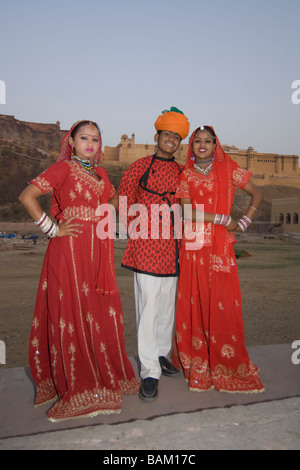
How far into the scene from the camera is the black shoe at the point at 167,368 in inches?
121

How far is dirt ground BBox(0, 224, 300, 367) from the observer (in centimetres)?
521

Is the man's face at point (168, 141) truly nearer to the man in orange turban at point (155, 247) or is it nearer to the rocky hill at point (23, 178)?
the man in orange turban at point (155, 247)

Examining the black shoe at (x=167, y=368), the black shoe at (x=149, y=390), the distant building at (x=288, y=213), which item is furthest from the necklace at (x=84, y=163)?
the distant building at (x=288, y=213)

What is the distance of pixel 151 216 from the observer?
9.65ft

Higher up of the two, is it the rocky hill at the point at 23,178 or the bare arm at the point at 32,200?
the rocky hill at the point at 23,178

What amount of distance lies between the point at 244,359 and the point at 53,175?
1929mm

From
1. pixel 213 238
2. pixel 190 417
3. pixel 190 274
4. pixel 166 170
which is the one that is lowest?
pixel 190 417

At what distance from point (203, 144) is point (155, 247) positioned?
34.7 inches

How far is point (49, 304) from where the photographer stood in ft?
8.33

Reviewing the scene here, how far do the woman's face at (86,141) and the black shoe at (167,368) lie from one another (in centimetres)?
172

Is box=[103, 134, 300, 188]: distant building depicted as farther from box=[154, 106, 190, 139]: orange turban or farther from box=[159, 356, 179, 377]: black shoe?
box=[159, 356, 179, 377]: black shoe

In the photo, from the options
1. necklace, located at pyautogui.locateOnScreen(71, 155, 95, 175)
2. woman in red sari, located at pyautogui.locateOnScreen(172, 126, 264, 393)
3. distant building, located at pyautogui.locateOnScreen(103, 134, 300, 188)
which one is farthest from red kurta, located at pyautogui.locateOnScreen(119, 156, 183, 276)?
distant building, located at pyautogui.locateOnScreen(103, 134, 300, 188)

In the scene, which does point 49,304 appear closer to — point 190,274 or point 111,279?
point 111,279
